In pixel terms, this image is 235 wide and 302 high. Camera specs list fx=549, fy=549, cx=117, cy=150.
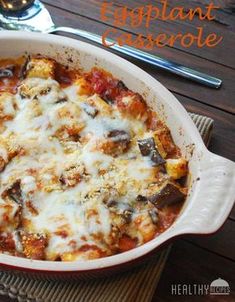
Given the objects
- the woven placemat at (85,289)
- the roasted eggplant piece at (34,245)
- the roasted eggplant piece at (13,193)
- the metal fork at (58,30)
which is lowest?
the woven placemat at (85,289)

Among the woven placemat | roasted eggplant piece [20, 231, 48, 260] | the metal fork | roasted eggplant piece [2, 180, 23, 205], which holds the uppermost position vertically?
the metal fork

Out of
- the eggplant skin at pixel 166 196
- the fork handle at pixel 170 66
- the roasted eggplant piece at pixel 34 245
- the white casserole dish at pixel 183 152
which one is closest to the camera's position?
the white casserole dish at pixel 183 152

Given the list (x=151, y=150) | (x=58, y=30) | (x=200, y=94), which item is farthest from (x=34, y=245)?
(x=58, y=30)

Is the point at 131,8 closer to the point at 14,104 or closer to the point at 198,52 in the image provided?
the point at 198,52

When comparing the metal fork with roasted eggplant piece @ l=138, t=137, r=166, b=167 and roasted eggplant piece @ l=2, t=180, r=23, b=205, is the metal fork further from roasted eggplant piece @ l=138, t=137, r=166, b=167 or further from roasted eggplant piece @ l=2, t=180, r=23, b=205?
roasted eggplant piece @ l=2, t=180, r=23, b=205

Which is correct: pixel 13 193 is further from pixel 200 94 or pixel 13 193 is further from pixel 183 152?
pixel 200 94

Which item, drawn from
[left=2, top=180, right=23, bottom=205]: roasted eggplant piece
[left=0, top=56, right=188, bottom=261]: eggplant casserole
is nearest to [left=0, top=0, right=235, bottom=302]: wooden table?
[left=0, top=56, right=188, bottom=261]: eggplant casserole

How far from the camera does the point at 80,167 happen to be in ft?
4.94

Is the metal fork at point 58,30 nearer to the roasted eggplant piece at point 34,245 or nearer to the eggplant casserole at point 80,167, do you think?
the eggplant casserole at point 80,167

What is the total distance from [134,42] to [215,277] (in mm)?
1032

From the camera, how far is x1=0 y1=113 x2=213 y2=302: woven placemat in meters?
1.35

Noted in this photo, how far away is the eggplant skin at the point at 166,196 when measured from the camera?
4.73 feet

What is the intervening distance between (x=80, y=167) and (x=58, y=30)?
2.71ft

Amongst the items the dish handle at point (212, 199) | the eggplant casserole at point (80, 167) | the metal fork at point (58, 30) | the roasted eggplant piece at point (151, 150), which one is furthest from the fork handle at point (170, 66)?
the dish handle at point (212, 199)
